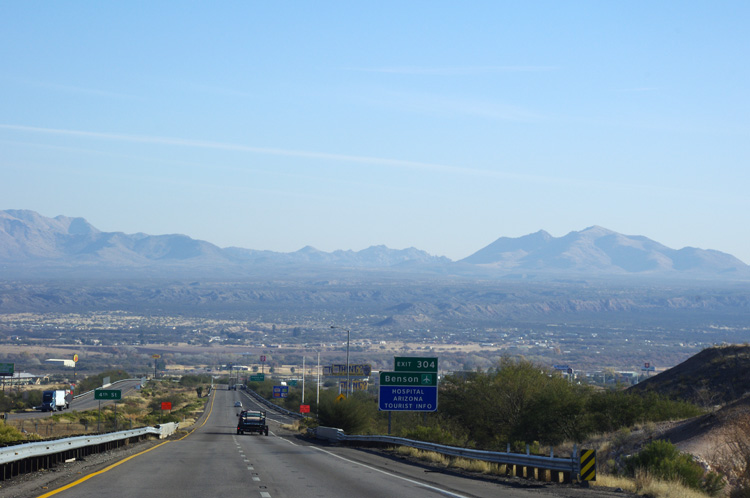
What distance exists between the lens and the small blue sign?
4328 cm

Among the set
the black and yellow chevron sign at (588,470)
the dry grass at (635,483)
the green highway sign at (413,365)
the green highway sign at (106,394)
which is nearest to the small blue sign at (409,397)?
the green highway sign at (413,365)

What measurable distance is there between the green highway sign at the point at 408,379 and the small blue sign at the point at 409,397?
7.7 inches

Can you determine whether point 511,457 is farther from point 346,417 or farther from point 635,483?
point 346,417

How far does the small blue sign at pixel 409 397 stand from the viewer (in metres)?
43.3

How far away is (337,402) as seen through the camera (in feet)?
208

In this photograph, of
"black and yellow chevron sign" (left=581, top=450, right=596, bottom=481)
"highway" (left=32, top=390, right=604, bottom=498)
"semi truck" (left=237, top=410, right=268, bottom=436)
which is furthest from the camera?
"semi truck" (left=237, top=410, right=268, bottom=436)

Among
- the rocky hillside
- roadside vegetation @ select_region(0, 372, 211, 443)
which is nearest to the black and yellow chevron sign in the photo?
roadside vegetation @ select_region(0, 372, 211, 443)

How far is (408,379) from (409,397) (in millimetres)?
877

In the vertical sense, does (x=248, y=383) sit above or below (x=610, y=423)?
below

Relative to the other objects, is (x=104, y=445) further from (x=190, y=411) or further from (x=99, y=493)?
(x=190, y=411)

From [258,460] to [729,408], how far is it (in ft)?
57.1

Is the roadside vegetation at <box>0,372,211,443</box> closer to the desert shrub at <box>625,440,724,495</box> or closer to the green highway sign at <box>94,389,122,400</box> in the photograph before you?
the green highway sign at <box>94,389,122,400</box>

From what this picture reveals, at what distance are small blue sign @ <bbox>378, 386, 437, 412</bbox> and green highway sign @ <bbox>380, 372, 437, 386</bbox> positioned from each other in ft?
0.64

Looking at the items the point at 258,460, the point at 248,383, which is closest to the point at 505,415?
the point at 258,460
